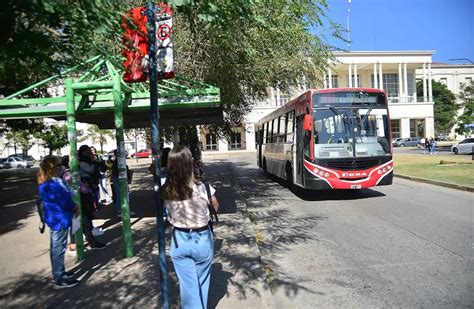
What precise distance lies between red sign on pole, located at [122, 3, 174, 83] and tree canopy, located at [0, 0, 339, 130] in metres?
0.14

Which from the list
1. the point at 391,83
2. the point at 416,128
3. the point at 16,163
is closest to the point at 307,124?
the point at 16,163

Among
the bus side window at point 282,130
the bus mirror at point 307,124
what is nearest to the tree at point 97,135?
the bus side window at point 282,130

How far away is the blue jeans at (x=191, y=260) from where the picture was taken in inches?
136

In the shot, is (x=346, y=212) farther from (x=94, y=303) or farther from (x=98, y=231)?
(x=94, y=303)

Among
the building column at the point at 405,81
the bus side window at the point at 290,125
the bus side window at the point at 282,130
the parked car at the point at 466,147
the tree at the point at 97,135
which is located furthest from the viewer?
the building column at the point at 405,81

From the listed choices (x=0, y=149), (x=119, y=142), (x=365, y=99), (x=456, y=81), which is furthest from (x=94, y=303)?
(x=456, y=81)

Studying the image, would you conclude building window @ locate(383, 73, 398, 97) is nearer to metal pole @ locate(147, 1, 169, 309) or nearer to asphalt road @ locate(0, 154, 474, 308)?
asphalt road @ locate(0, 154, 474, 308)

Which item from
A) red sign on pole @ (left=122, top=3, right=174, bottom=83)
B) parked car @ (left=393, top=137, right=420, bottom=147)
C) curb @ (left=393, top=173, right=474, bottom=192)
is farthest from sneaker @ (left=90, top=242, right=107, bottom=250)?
parked car @ (left=393, top=137, right=420, bottom=147)

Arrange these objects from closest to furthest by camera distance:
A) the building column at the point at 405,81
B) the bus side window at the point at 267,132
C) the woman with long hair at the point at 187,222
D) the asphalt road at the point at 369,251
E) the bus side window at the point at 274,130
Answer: the woman with long hair at the point at 187,222 → the asphalt road at the point at 369,251 → the bus side window at the point at 274,130 → the bus side window at the point at 267,132 → the building column at the point at 405,81

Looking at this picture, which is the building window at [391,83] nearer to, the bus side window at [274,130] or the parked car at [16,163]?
the bus side window at [274,130]

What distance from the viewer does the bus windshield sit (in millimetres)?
11516

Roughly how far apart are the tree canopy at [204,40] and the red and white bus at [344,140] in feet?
5.16

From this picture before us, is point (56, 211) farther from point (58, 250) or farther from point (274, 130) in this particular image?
point (274, 130)

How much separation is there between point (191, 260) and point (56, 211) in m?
2.37
